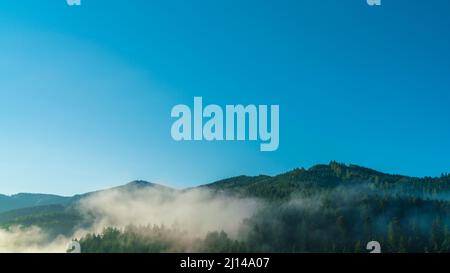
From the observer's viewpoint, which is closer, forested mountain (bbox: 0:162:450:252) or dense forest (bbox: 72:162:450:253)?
dense forest (bbox: 72:162:450:253)

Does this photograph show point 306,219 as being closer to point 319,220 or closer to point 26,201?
point 319,220

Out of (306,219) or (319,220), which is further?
(319,220)

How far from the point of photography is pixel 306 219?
11797mm

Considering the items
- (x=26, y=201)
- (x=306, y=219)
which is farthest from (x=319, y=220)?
(x=26, y=201)

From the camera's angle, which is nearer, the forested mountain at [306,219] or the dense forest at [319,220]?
the dense forest at [319,220]

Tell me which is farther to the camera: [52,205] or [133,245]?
[52,205]

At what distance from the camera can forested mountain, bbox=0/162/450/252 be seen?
8.70m

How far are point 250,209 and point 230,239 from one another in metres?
2.80

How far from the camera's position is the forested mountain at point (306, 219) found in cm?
870
